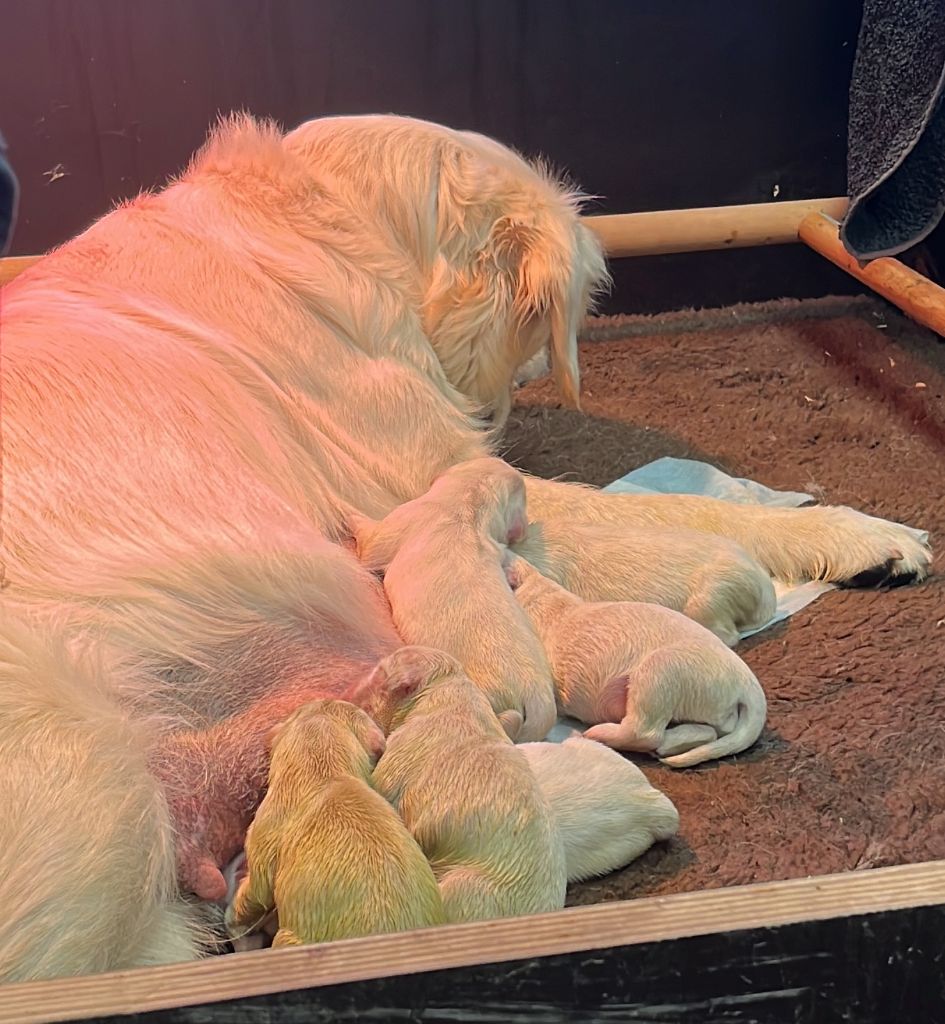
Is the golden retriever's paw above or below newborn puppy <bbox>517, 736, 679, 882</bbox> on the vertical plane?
below

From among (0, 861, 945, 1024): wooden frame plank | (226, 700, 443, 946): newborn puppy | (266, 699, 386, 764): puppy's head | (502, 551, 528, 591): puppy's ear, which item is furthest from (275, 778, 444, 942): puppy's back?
(502, 551, 528, 591): puppy's ear

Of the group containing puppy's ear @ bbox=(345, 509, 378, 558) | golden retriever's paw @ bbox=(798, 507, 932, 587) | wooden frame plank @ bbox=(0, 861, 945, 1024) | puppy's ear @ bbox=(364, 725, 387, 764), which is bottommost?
golden retriever's paw @ bbox=(798, 507, 932, 587)

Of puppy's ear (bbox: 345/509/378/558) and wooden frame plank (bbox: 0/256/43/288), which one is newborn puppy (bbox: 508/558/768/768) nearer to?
puppy's ear (bbox: 345/509/378/558)

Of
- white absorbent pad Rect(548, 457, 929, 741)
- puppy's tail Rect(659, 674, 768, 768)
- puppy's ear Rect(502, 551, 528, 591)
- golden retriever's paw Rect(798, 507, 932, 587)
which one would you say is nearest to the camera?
puppy's tail Rect(659, 674, 768, 768)

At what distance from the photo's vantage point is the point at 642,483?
7.35 ft

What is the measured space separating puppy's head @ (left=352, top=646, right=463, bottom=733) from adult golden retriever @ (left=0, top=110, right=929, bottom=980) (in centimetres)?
15

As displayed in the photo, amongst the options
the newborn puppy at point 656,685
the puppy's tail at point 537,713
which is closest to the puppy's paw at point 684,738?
the newborn puppy at point 656,685

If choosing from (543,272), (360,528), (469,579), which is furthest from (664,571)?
(543,272)

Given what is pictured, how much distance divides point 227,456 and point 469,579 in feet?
1.13

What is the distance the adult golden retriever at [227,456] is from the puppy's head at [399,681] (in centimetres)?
15

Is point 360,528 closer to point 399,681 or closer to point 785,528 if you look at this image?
point 399,681

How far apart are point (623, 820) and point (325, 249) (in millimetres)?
1017

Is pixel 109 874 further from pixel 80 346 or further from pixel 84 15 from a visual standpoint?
pixel 84 15

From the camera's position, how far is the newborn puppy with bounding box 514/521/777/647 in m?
1.58
